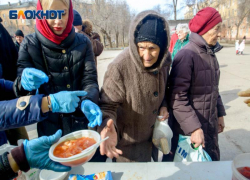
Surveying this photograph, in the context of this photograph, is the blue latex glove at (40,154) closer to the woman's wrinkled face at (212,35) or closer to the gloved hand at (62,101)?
the gloved hand at (62,101)

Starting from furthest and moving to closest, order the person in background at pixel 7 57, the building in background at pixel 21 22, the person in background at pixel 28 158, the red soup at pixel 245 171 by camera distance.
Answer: the building in background at pixel 21 22 < the person in background at pixel 7 57 < the red soup at pixel 245 171 < the person in background at pixel 28 158

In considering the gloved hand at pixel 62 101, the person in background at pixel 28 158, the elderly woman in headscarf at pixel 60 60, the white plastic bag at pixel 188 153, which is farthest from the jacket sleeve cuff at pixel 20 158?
the white plastic bag at pixel 188 153

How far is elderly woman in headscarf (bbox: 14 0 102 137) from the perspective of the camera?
1.46 metres

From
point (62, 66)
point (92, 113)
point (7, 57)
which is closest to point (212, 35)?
point (92, 113)

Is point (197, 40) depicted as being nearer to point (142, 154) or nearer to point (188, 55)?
point (188, 55)

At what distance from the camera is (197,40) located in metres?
1.60

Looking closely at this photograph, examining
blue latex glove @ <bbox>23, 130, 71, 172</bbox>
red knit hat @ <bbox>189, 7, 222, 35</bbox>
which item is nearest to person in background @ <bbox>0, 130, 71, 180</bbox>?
blue latex glove @ <bbox>23, 130, 71, 172</bbox>

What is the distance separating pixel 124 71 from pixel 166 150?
872 millimetres

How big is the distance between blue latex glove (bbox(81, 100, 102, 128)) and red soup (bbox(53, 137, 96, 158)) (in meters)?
0.11

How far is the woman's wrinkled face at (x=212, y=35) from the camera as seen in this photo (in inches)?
62.9

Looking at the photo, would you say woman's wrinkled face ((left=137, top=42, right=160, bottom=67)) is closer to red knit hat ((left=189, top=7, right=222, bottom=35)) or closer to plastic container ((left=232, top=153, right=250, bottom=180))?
red knit hat ((left=189, top=7, right=222, bottom=35))

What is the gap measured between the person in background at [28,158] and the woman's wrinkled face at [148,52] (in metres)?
0.88

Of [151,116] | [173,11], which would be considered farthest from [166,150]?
[173,11]

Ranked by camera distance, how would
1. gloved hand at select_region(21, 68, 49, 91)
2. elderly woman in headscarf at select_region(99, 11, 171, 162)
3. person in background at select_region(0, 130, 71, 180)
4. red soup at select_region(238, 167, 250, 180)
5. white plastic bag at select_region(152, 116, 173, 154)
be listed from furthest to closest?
white plastic bag at select_region(152, 116, 173, 154), elderly woman in headscarf at select_region(99, 11, 171, 162), gloved hand at select_region(21, 68, 49, 91), red soup at select_region(238, 167, 250, 180), person in background at select_region(0, 130, 71, 180)
